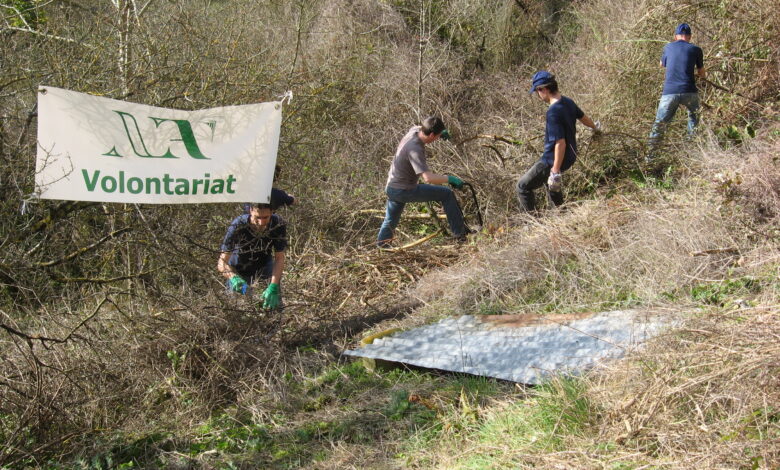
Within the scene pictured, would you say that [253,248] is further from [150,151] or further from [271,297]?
[150,151]

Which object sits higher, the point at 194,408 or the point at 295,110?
the point at 295,110

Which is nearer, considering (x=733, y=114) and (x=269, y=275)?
(x=269, y=275)

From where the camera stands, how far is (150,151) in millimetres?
4078

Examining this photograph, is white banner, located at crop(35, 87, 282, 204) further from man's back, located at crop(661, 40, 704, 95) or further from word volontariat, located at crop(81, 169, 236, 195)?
man's back, located at crop(661, 40, 704, 95)

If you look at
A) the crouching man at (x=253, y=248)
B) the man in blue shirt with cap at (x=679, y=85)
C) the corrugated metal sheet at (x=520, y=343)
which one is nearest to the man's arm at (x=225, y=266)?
the crouching man at (x=253, y=248)

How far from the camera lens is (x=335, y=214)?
8125mm

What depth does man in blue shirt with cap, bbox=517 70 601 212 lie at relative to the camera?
6.39m

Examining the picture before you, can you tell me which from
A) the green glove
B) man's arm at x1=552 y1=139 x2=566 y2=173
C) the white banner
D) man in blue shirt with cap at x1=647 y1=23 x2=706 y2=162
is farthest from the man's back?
the green glove

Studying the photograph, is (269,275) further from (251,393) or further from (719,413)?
(719,413)

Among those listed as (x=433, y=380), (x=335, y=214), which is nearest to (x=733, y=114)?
(x=335, y=214)

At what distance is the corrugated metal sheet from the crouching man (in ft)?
2.85

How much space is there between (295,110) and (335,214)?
1303 mm

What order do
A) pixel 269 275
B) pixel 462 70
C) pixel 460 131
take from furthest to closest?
1. pixel 462 70
2. pixel 460 131
3. pixel 269 275

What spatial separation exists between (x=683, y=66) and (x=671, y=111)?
1.54 feet
